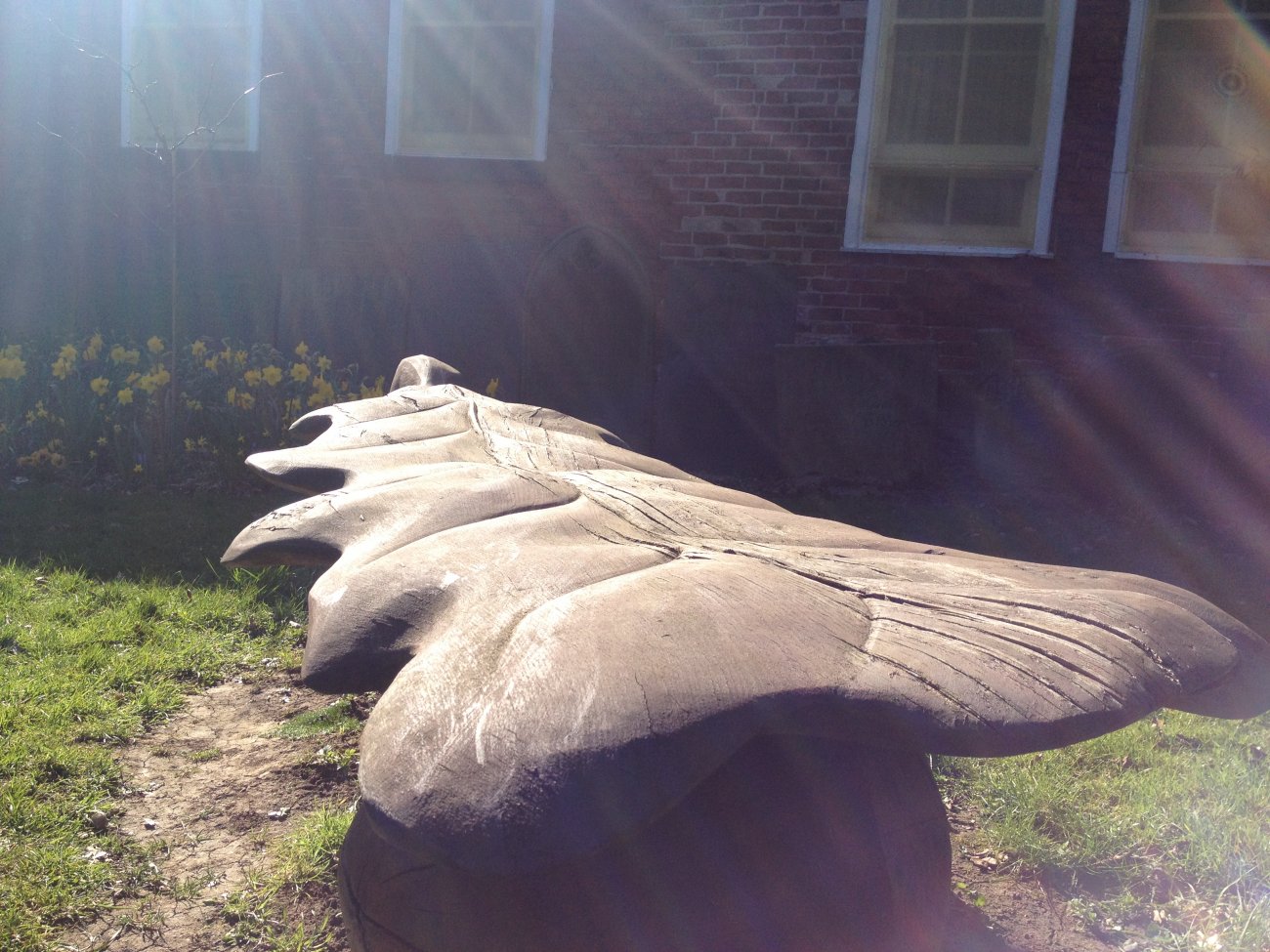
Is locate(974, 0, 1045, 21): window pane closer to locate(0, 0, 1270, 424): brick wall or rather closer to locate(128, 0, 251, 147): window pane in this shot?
locate(0, 0, 1270, 424): brick wall

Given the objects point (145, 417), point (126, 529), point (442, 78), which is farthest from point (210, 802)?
point (442, 78)

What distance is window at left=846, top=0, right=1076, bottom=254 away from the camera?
6840 millimetres

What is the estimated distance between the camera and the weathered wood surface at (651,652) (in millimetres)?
879

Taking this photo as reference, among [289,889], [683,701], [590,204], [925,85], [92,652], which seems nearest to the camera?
[683,701]

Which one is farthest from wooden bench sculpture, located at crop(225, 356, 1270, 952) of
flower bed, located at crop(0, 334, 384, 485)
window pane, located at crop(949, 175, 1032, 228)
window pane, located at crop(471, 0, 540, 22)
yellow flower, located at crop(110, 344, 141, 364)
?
window pane, located at crop(471, 0, 540, 22)

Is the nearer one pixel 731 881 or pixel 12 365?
pixel 731 881

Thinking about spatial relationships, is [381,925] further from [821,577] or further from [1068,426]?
[1068,426]

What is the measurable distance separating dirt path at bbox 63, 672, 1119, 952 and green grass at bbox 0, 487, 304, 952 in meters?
0.07

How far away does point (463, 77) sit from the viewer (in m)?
8.22

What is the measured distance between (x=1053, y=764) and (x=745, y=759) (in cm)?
216

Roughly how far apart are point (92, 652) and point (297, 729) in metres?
0.94

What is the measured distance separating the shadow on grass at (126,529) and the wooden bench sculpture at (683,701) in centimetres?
331

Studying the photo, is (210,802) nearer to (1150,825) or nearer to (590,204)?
(1150,825)

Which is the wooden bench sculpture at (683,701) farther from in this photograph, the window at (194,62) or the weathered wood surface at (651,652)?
the window at (194,62)
